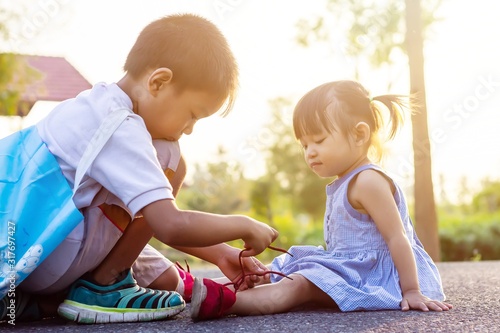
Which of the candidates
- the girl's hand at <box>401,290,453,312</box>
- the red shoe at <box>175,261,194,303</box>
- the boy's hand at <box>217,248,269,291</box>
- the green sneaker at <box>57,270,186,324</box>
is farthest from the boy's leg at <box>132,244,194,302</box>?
the girl's hand at <box>401,290,453,312</box>

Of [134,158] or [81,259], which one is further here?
[81,259]

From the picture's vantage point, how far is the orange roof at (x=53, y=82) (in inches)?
384

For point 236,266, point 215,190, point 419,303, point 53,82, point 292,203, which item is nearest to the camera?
point 419,303

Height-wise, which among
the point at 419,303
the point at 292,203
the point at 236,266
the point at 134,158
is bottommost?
the point at 292,203

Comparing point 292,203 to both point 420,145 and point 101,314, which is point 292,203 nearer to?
point 420,145

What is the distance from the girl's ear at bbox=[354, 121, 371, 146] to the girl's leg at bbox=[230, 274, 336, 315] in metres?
0.63

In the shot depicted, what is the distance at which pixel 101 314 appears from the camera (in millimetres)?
2090

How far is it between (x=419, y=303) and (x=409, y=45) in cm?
472

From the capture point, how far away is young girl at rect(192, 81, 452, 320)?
2.39 meters

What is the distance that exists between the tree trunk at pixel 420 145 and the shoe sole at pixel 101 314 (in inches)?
192

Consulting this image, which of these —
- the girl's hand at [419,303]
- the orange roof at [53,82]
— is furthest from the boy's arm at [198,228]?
the orange roof at [53,82]

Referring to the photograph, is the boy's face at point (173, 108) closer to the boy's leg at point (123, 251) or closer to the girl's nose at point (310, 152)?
the boy's leg at point (123, 251)

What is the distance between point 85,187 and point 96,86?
1.24 ft

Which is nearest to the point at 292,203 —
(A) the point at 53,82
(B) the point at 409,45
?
(A) the point at 53,82
